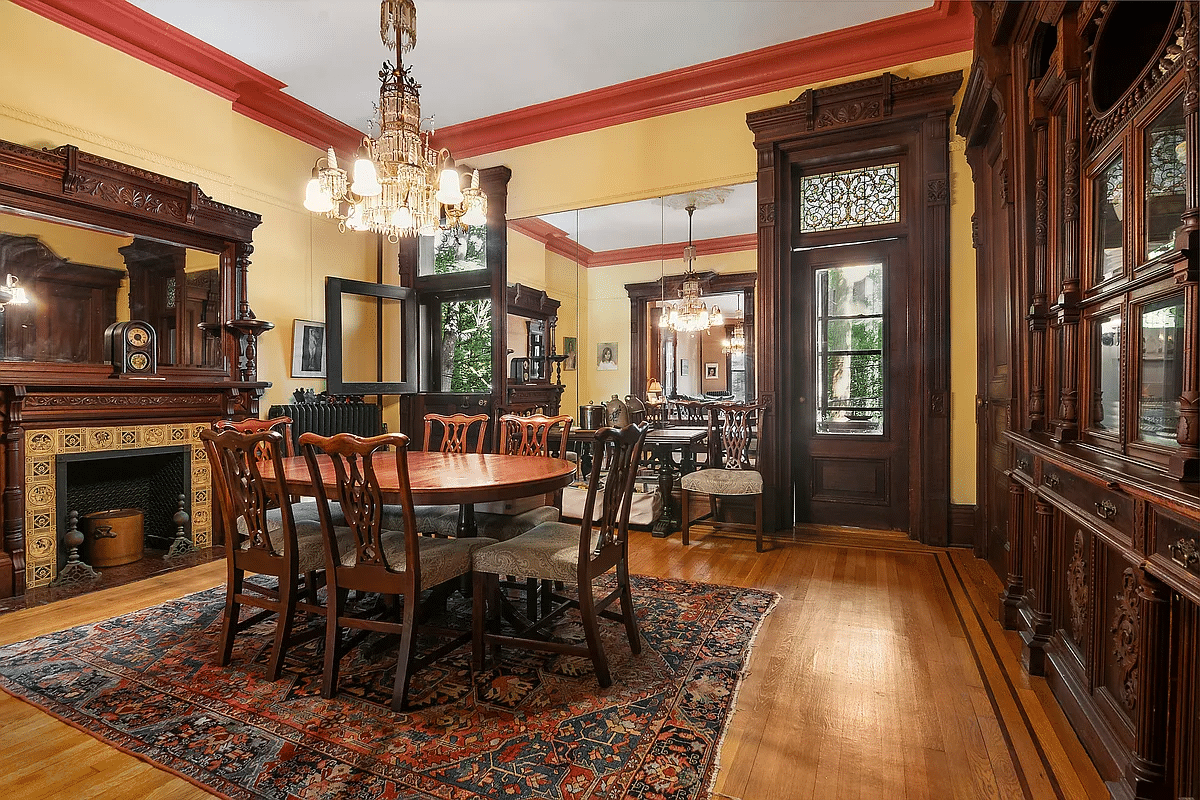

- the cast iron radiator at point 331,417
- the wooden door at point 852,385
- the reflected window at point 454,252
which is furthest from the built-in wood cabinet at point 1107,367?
the cast iron radiator at point 331,417

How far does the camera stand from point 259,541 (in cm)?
245

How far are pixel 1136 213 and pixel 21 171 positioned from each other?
5.06 m

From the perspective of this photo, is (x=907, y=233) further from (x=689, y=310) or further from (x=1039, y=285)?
(x=1039, y=285)

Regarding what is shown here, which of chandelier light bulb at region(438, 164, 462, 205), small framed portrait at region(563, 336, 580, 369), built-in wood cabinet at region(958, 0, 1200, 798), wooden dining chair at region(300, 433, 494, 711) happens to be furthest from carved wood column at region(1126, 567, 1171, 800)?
small framed portrait at region(563, 336, 580, 369)

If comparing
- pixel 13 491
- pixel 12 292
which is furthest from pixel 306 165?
pixel 13 491

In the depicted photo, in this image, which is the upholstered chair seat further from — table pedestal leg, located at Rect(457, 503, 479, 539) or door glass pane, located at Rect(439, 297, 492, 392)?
door glass pane, located at Rect(439, 297, 492, 392)

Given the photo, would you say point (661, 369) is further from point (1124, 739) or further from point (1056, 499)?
point (1124, 739)

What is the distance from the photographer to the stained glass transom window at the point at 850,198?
4.40m

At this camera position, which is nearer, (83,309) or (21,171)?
(21,171)

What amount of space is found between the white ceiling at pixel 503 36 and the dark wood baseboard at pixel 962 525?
10.8 feet

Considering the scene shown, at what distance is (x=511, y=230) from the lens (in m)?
5.68

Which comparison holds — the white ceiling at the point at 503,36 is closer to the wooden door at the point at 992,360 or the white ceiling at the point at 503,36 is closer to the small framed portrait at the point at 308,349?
the wooden door at the point at 992,360

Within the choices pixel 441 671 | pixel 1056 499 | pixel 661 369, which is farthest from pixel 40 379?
pixel 1056 499

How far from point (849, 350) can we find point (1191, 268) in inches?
129
